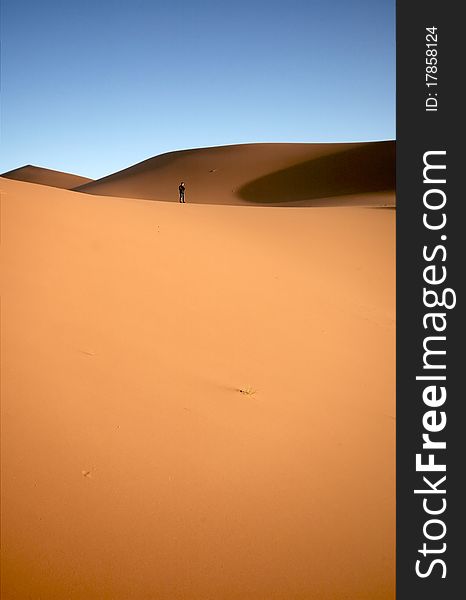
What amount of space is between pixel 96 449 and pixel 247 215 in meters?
10.9

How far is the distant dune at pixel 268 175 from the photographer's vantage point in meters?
33.5

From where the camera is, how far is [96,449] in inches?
128

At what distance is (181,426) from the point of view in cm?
369

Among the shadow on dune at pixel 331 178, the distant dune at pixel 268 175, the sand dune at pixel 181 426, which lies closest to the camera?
the sand dune at pixel 181 426

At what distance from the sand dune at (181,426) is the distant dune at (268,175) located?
21692mm

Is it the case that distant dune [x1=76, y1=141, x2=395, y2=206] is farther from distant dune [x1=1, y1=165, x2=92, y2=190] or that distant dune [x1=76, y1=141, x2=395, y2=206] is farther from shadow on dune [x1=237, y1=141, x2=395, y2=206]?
distant dune [x1=1, y1=165, x2=92, y2=190]

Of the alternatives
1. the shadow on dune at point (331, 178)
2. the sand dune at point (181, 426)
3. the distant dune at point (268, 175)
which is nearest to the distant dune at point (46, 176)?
the distant dune at point (268, 175)

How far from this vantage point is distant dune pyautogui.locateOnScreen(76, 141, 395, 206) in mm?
33500

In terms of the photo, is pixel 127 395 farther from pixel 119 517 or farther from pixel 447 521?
pixel 447 521

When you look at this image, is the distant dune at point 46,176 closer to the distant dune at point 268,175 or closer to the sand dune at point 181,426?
the distant dune at point 268,175

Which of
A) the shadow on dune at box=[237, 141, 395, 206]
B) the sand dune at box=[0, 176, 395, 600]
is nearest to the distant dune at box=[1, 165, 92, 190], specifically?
the shadow on dune at box=[237, 141, 395, 206]

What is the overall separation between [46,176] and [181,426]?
7102 cm

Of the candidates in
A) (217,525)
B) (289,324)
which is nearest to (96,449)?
(217,525)

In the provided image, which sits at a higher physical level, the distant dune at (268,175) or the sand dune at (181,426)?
the distant dune at (268,175)
